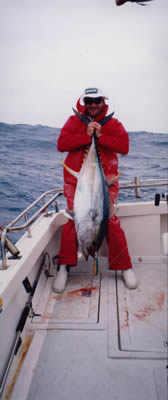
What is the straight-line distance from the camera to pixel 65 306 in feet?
7.66

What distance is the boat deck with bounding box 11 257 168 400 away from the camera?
5.11ft

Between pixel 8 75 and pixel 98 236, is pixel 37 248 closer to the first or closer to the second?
pixel 98 236

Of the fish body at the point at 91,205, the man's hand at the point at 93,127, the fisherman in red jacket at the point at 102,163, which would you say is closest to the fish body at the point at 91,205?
the fish body at the point at 91,205

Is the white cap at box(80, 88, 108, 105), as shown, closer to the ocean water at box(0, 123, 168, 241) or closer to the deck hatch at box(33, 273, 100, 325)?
the deck hatch at box(33, 273, 100, 325)

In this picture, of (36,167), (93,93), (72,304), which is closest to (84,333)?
(72,304)

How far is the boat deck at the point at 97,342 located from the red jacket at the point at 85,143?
0.89 metres

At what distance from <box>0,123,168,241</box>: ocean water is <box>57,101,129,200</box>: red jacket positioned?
394cm

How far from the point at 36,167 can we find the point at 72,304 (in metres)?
9.02

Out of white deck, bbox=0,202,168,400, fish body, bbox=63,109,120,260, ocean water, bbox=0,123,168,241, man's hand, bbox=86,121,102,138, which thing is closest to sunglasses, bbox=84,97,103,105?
man's hand, bbox=86,121,102,138

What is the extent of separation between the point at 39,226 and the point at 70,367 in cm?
122

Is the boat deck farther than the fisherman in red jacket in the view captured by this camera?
No

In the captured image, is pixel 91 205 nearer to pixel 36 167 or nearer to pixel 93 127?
pixel 93 127

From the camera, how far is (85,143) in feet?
7.66

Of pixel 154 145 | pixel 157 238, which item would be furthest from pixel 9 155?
pixel 157 238
